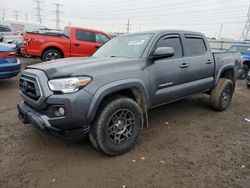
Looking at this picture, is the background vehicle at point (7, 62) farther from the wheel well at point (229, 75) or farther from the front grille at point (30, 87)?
the wheel well at point (229, 75)

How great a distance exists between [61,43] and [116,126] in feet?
24.1

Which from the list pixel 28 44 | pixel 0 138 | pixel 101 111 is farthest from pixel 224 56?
pixel 28 44

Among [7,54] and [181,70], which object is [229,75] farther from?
[7,54]

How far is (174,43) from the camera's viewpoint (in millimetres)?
4031

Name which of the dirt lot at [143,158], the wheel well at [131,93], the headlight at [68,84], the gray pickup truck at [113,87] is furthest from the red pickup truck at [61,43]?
the headlight at [68,84]

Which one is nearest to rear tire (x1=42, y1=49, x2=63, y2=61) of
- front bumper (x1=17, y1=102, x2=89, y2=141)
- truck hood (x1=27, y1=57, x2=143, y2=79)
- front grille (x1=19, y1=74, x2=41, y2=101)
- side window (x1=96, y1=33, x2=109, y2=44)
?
side window (x1=96, y1=33, x2=109, y2=44)

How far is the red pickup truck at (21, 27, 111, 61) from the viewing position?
8977 millimetres

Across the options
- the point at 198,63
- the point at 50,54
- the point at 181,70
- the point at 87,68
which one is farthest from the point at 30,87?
the point at 50,54

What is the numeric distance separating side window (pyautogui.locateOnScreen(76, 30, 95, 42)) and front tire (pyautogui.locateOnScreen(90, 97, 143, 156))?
7533mm

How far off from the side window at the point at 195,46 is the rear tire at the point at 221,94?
3.09ft

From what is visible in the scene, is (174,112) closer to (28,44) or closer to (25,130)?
(25,130)

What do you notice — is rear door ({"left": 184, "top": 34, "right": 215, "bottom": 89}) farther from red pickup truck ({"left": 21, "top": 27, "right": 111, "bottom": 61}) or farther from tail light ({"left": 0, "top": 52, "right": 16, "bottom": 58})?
red pickup truck ({"left": 21, "top": 27, "right": 111, "bottom": 61})

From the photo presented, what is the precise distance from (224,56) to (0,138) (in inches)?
193

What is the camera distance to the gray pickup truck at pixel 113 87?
2.60 meters
